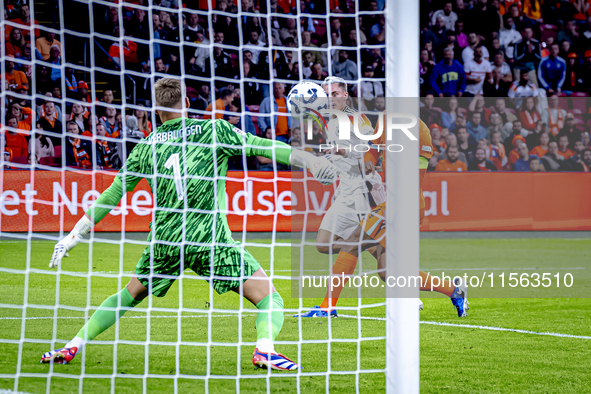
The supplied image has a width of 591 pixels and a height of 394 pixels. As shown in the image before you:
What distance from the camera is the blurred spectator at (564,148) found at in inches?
518

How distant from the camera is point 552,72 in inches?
590

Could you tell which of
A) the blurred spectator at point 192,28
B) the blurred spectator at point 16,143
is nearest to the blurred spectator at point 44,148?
the blurred spectator at point 16,143

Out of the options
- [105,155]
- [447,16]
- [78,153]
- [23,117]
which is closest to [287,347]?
[105,155]

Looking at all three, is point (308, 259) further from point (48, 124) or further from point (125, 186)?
point (125, 186)

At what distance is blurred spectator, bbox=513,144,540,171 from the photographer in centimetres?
1299

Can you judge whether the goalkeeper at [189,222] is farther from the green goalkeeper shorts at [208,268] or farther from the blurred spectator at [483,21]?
the blurred spectator at [483,21]

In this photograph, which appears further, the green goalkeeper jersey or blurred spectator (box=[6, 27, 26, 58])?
blurred spectator (box=[6, 27, 26, 58])

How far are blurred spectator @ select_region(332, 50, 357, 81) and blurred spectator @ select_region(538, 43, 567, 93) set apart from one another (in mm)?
5512

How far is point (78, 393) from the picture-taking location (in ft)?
11.4

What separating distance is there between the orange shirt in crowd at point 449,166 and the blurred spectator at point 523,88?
261 cm

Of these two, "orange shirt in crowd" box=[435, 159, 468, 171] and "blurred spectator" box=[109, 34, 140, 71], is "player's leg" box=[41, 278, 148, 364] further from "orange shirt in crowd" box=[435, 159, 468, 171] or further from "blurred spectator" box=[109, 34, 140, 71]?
"orange shirt in crowd" box=[435, 159, 468, 171]

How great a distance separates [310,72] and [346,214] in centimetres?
588

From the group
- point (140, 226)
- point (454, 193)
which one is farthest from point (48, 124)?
point (454, 193)

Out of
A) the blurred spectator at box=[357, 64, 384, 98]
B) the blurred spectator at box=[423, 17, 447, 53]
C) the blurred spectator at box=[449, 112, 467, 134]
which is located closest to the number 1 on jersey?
the blurred spectator at box=[357, 64, 384, 98]
